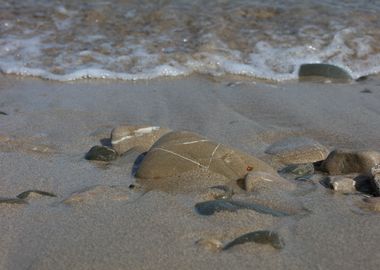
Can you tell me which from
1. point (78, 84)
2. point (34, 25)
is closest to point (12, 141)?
point (78, 84)

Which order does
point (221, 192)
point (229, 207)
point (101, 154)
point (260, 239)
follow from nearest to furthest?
point (260, 239) < point (229, 207) < point (221, 192) < point (101, 154)

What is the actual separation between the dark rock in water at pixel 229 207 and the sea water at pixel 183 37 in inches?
97.6

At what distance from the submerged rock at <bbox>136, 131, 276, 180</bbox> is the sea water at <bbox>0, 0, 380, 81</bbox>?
2026 millimetres

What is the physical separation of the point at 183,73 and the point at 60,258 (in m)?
2.90

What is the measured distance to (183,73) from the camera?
15.2ft

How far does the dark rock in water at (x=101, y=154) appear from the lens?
2.84 metres

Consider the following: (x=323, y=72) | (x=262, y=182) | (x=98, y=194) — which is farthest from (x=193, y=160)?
(x=323, y=72)

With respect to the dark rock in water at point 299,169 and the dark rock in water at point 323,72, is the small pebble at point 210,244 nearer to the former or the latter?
the dark rock in water at point 299,169

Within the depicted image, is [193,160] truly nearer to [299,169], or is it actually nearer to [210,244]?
[299,169]

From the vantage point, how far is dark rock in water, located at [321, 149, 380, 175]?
8.67 feet

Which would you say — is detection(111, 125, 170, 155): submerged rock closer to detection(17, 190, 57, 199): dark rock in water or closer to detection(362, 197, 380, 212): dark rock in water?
detection(17, 190, 57, 199): dark rock in water

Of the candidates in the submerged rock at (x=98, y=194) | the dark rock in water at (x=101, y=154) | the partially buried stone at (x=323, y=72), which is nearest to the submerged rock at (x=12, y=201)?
the submerged rock at (x=98, y=194)

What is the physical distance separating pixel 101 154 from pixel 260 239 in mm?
1130

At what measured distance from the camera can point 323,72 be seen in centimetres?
469
